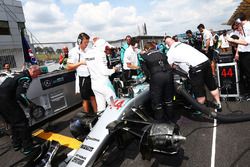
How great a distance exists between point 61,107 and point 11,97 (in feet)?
6.44

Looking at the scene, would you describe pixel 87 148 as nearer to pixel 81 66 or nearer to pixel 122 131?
pixel 122 131

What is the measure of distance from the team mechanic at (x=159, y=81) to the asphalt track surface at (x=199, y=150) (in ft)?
1.87

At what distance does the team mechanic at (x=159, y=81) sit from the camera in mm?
3551

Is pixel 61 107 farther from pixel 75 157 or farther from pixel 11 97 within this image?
pixel 75 157

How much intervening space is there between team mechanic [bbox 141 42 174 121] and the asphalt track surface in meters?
0.57

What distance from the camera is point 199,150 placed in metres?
3.10

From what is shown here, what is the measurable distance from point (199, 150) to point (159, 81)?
1.18 m

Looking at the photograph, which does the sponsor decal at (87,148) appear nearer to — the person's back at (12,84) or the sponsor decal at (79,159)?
the sponsor decal at (79,159)

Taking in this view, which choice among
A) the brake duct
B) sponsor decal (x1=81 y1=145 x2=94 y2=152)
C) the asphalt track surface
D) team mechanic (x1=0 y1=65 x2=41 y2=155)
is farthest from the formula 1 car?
team mechanic (x1=0 y1=65 x2=41 y2=155)

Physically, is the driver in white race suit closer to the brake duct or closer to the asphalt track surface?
the asphalt track surface

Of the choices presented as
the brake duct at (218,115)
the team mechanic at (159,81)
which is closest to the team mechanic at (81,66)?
the team mechanic at (159,81)

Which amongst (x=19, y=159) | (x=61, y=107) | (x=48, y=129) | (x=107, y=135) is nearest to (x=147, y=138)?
(x=107, y=135)

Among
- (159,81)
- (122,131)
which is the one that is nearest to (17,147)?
(122,131)

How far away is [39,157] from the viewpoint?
9.08 ft
